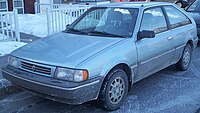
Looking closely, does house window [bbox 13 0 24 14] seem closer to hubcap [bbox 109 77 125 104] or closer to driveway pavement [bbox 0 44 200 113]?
driveway pavement [bbox 0 44 200 113]

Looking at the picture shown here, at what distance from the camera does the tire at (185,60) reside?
588 cm

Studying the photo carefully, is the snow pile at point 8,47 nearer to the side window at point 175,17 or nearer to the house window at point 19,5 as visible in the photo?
the side window at point 175,17

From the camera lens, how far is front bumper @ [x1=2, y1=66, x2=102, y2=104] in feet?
11.4

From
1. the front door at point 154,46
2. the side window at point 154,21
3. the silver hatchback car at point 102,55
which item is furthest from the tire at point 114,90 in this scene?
the side window at point 154,21

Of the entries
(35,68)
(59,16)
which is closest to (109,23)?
(35,68)

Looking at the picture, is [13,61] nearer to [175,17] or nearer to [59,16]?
[175,17]

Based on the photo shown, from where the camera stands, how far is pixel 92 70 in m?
3.58

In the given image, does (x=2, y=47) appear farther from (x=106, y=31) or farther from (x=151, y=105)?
(x=151, y=105)

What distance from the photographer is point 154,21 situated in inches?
196

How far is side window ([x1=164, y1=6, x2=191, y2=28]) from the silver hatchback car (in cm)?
2

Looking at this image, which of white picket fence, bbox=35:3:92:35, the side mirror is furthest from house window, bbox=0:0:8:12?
the side mirror

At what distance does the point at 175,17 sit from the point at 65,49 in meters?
2.74

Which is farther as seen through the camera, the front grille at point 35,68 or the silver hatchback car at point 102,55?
the front grille at point 35,68

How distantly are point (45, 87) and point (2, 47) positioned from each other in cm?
408
